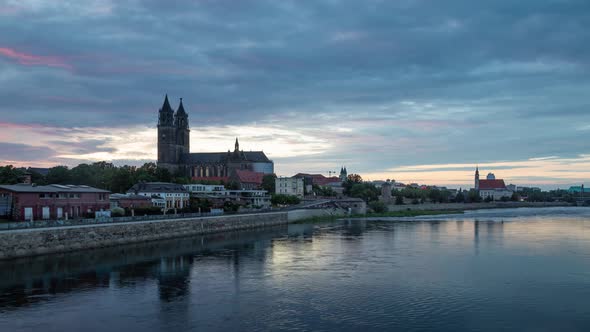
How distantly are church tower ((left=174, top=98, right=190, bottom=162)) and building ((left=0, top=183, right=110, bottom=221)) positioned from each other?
9874 centimetres

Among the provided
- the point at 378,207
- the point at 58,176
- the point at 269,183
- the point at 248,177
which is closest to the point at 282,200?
the point at 378,207

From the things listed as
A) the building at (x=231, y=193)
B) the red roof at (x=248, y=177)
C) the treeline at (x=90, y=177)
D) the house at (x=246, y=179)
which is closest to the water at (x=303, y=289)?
the treeline at (x=90, y=177)

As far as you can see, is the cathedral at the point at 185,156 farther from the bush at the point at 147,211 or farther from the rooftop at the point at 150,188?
the bush at the point at 147,211

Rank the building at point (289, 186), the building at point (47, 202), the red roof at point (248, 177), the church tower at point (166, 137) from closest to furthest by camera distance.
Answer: the building at point (47, 202), the red roof at point (248, 177), the building at point (289, 186), the church tower at point (166, 137)

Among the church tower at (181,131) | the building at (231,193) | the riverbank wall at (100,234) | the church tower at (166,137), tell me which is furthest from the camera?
the church tower at (181,131)

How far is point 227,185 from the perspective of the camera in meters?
120

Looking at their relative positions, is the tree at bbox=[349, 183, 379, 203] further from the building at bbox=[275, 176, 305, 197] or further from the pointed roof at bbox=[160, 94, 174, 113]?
the pointed roof at bbox=[160, 94, 174, 113]

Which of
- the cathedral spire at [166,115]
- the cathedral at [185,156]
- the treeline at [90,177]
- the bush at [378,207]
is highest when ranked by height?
the cathedral spire at [166,115]

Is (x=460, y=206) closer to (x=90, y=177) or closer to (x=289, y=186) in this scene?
(x=289, y=186)

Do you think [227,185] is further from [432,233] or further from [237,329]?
[237,329]

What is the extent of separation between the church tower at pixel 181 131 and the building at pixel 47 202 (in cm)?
9874

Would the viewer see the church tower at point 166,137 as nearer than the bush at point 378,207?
No

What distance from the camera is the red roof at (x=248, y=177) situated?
12990 cm

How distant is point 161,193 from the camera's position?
251 feet
